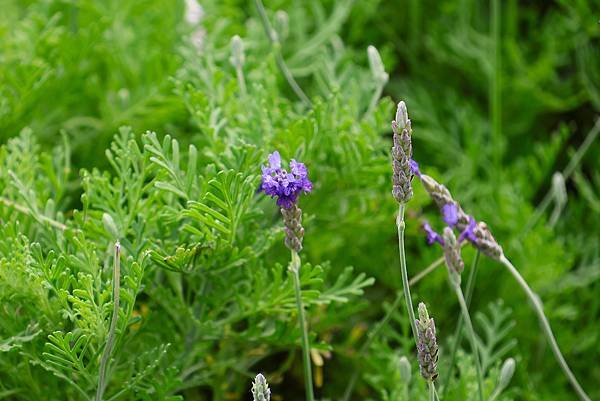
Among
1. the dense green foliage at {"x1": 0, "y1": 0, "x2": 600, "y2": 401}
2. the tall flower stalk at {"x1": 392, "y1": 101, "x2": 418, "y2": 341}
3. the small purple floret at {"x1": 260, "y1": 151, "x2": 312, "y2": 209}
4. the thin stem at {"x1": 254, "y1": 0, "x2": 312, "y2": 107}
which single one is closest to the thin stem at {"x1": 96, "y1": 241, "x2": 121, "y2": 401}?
the dense green foliage at {"x1": 0, "y1": 0, "x2": 600, "y2": 401}

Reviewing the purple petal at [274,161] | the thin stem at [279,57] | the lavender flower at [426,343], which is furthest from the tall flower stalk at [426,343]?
the thin stem at [279,57]

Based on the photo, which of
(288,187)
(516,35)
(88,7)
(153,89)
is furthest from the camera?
(516,35)

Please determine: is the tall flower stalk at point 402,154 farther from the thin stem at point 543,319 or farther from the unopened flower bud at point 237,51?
the unopened flower bud at point 237,51

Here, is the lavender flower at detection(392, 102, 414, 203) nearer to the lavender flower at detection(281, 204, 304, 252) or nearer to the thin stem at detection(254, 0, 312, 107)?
the lavender flower at detection(281, 204, 304, 252)

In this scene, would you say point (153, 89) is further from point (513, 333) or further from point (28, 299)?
point (513, 333)

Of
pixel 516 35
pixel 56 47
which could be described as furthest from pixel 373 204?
pixel 516 35

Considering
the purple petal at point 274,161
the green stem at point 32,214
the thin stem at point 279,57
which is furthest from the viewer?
the thin stem at point 279,57

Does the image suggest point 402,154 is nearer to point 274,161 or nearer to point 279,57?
point 274,161
